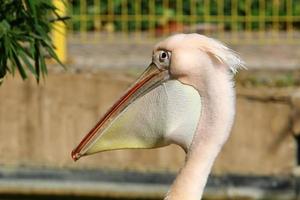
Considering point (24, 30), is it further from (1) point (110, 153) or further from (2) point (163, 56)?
(1) point (110, 153)

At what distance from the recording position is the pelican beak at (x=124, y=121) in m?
6.11

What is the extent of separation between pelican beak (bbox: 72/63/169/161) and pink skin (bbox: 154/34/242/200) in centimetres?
11

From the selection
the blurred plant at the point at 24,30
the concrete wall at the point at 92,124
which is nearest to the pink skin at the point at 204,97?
the blurred plant at the point at 24,30

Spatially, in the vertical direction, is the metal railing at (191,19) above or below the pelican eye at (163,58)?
below

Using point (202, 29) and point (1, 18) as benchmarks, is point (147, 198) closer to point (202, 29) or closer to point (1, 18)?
point (202, 29)

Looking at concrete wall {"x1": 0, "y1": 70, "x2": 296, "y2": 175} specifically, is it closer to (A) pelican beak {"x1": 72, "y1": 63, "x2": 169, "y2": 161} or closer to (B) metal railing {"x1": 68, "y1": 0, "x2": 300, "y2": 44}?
(B) metal railing {"x1": 68, "y1": 0, "x2": 300, "y2": 44}

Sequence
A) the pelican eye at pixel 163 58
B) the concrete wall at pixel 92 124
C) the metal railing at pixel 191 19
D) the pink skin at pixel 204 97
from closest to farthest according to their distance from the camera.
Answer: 1. the pink skin at pixel 204 97
2. the pelican eye at pixel 163 58
3. the concrete wall at pixel 92 124
4. the metal railing at pixel 191 19

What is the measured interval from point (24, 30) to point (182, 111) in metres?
1.18

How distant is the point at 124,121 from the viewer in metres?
6.13

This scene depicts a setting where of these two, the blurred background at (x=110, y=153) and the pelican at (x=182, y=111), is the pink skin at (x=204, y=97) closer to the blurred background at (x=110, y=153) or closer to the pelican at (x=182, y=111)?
the pelican at (x=182, y=111)

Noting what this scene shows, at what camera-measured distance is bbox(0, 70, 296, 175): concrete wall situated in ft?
36.9

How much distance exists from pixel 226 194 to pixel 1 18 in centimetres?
466

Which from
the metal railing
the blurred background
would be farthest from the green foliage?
the blurred background

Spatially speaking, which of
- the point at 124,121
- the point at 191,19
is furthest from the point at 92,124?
the point at 124,121
